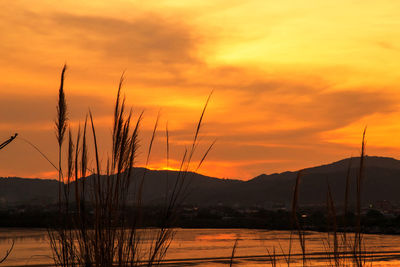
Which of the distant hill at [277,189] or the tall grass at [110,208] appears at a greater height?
the distant hill at [277,189]

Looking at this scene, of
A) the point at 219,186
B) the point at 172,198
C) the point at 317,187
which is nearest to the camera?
the point at 172,198

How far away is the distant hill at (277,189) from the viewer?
93438mm

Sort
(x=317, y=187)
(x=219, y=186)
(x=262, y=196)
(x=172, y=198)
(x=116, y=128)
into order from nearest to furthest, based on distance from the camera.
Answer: (x=116, y=128) < (x=172, y=198) < (x=317, y=187) < (x=262, y=196) < (x=219, y=186)

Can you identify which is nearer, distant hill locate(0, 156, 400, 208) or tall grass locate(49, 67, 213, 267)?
tall grass locate(49, 67, 213, 267)

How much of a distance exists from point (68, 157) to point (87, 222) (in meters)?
0.47

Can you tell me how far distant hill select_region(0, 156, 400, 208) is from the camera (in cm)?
9344

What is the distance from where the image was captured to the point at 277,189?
356ft

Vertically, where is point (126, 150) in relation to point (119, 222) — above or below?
above

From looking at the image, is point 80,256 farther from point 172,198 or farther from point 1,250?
point 1,250

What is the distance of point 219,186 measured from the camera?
122688 mm

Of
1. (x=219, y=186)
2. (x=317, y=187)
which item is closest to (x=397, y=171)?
(x=317, y=187)

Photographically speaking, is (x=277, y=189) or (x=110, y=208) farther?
(x=277, y=189)

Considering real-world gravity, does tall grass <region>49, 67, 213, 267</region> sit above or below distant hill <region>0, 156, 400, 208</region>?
below

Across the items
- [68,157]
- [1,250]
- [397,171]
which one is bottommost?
[1,250]
